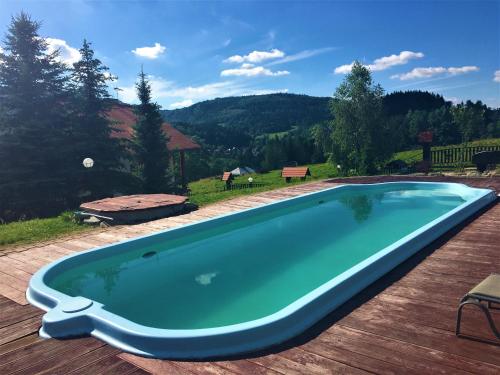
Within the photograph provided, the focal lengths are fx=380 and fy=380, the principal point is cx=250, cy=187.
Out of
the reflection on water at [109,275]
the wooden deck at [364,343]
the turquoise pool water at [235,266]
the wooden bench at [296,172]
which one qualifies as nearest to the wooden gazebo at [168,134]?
the wooden bench at [296,172]

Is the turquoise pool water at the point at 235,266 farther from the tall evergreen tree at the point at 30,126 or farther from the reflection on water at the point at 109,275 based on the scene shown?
the tall evergreen tree at the point at 30,126

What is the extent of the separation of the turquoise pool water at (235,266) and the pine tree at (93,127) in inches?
371

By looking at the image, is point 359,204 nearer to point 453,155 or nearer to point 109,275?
point 109,275

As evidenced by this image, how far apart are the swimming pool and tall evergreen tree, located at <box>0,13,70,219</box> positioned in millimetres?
9356

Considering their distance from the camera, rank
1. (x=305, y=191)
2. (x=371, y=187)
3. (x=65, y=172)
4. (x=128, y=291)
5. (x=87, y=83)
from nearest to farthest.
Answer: (x=128, y=291) < (x=305, y=191) < (x=371, y=187) < (x=65, y=172) < (x=87, y=83)

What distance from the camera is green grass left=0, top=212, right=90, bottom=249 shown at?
7.30 metres

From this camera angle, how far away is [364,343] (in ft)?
10.2

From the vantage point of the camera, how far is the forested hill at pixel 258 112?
325 feet

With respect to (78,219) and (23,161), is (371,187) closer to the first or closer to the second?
(78,219)

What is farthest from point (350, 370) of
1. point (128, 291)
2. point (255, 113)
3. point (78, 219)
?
point (255, 113)

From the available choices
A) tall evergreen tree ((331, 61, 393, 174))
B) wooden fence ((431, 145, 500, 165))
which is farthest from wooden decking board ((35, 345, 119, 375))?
wooden fence ((431, 145, 500, 165))

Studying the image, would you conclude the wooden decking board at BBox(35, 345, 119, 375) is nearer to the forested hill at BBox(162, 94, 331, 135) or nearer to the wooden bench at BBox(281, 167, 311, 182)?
the wooden bench at BBox(281, 167, 311, 182)

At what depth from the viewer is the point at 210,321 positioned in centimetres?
483

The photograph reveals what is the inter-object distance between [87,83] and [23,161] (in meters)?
4.62
